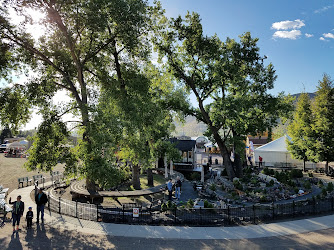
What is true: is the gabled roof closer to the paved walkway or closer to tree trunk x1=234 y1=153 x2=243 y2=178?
tree trunk x1=234 y1=153 x2=243 y2=178

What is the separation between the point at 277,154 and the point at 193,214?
30073 mm

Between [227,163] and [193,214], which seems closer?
[193,214]

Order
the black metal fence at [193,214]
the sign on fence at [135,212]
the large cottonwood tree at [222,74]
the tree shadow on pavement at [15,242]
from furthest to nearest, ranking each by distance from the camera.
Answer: the large cottonwood tree at [222,74]
the sign on fence at [135,212]
the black metal fence at [193,214]
the tree shadow on pavement at [15,242]

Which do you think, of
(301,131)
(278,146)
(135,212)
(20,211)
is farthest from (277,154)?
(20,211)

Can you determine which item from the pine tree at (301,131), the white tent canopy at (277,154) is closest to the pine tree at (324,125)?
the pine tree at (301,131)

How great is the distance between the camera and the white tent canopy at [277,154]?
37.1m

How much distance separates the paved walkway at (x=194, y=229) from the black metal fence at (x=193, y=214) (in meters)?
0.48

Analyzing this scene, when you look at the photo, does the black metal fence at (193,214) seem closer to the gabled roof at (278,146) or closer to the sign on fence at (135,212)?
the sign on fence at (135,212)

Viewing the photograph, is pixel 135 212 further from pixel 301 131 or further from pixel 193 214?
pixel 301 131

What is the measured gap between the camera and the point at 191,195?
19125 mm

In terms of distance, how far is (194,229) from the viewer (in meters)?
11.6

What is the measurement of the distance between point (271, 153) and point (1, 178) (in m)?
39.1

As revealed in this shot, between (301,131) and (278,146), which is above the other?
(301,131)

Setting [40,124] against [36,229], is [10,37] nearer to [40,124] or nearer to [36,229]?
[40,124]
